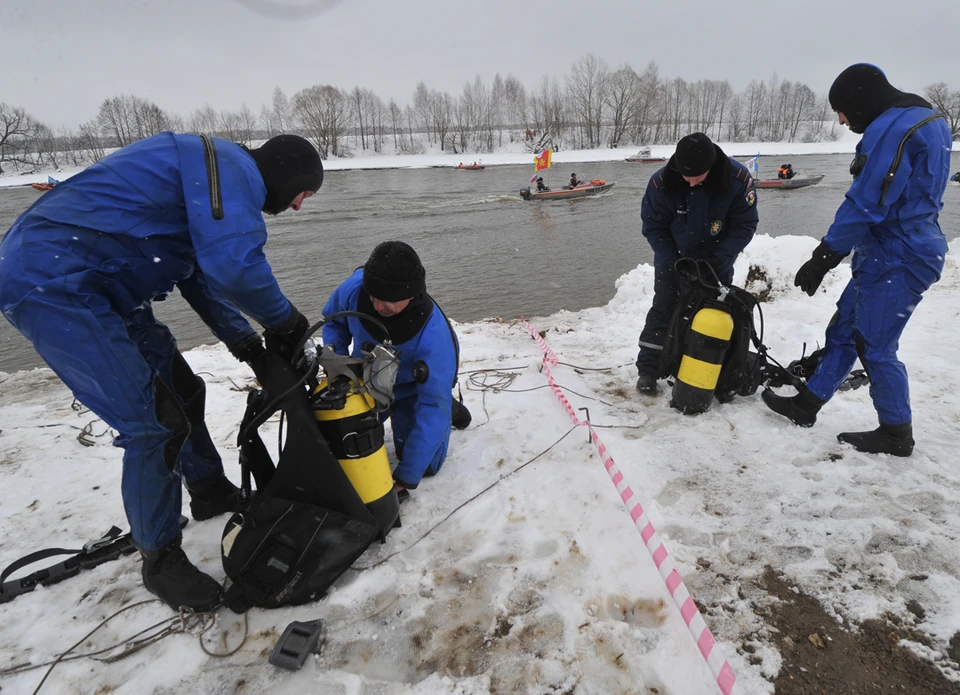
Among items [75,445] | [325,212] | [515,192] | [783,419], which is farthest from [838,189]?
[75,445]

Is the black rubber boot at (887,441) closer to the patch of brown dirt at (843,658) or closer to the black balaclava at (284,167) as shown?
the patch of brown dirt at (843,658)

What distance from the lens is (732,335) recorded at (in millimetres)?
3479

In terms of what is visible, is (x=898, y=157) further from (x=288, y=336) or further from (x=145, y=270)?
(x=145, y=270)

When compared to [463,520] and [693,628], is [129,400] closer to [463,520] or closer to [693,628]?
[463,520]

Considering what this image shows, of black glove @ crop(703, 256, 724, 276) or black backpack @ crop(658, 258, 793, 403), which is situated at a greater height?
black glove @ crop(703, 256, 724, 276)

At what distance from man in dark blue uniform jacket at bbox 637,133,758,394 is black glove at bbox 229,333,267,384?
9.16ft

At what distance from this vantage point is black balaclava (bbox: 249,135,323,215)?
203cm

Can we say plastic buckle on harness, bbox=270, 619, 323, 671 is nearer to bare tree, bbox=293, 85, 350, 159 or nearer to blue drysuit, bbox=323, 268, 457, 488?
blue drysuit, bbox=323, 268, 457, 488

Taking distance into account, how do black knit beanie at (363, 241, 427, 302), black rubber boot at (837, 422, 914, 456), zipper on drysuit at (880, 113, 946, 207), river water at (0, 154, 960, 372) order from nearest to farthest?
black knit beanie at (363, 241, 427, 302) → zipper on drysuit at (880, 113, 946, 207) → black rubber boot at (837, 422, 914, 456) → river water at (0, 154, 960, 372)

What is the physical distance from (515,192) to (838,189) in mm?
15043

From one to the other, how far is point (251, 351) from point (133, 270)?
70 cm

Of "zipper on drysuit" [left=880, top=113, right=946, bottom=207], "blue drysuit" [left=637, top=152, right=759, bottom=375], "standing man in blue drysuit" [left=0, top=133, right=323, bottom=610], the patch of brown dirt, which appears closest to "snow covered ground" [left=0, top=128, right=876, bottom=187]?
"blue drysuit" [left=637, top=152, right=759, bottom=375]

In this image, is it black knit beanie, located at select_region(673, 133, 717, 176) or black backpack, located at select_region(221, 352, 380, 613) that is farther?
black knit beanie, located at select_region(673, 133, 717, 176)

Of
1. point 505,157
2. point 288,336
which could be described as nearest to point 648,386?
point 288,336
